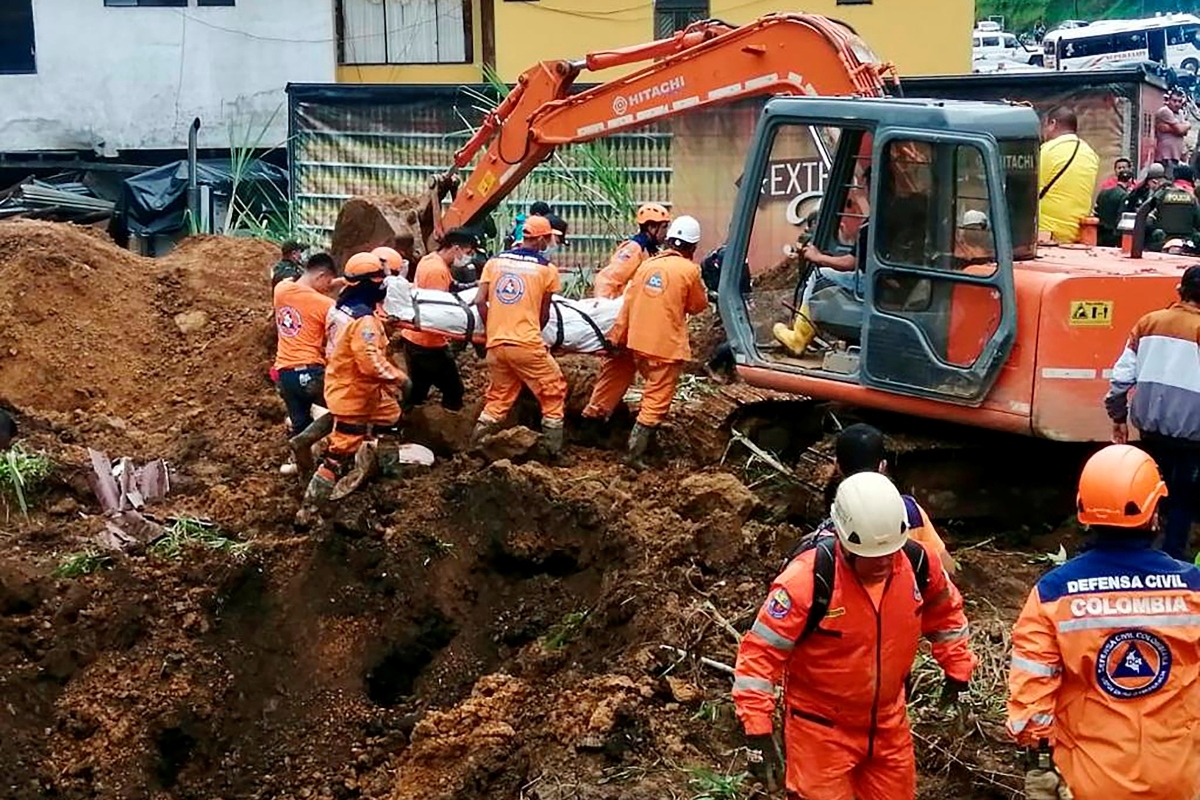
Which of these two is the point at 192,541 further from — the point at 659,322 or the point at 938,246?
the point at 938,246

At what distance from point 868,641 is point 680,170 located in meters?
13.5

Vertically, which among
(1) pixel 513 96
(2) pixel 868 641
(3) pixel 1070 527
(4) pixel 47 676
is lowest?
(4) pixel 47 676

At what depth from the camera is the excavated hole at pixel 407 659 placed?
820 cm

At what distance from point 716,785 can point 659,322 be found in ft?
14.2

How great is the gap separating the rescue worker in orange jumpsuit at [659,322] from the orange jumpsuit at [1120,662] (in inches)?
212

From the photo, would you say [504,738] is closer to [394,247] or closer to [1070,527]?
[1070,527]

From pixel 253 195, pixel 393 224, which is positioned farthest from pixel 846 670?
pixel 253 195

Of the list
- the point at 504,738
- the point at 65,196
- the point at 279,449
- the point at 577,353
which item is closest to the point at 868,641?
the point at 504,738

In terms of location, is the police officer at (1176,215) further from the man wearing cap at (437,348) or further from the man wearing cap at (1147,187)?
the man wearing cap at (437,348)

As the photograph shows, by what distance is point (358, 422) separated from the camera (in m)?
9.66

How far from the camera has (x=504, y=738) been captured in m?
6.96

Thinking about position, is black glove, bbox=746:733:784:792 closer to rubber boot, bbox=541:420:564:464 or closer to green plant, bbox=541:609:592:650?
green plant, bbox=541:609:592:650

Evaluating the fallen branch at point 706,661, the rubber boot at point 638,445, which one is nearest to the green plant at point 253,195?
the rubber boot at point 638,445

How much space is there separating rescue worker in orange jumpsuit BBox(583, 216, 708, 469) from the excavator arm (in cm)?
109
